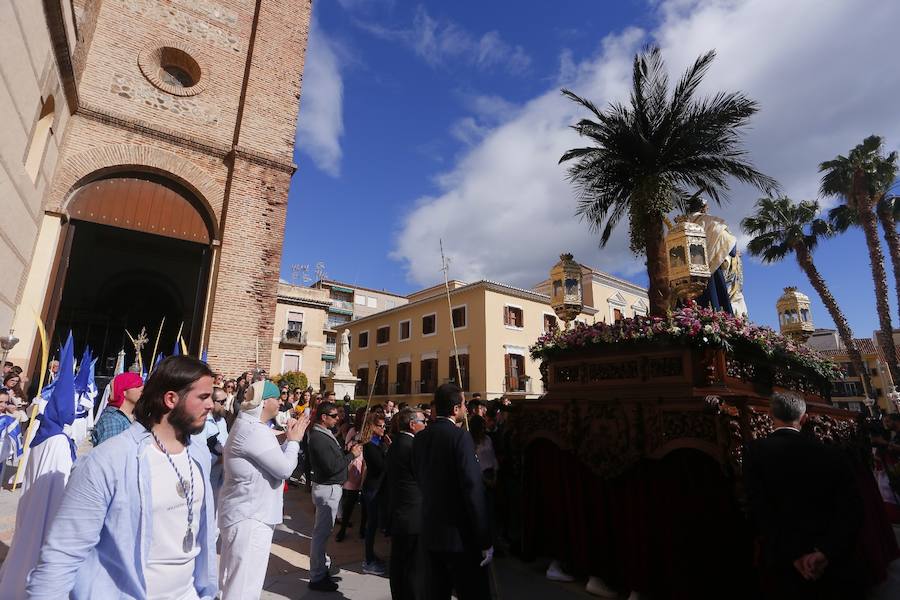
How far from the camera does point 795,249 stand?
2061 centimetres

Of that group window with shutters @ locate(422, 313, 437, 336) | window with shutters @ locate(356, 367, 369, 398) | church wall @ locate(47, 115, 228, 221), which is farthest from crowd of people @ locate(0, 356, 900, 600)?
window with shutters @ locate(356, 367, 369, 398)

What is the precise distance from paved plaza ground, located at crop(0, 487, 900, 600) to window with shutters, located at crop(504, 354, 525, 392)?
2218 cm

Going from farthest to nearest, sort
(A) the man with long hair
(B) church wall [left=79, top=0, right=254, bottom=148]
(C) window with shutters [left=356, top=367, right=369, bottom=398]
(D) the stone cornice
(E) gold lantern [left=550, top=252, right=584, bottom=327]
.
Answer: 1. (C) window with shutters [left=356, top=367, right=369, bottom=398]
2. (B) church wall [left=79, top=0, right=254, bottom=148]
3. (D) the stone cornice
4. (E) gold lantern [left=550, top=252, right=584, bottom=327]
5. (A) the man with long hair

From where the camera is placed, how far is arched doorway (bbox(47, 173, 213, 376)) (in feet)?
32.9

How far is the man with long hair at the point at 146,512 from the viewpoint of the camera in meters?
1.64

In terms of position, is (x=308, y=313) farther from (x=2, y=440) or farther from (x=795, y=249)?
(x=795, y=249)

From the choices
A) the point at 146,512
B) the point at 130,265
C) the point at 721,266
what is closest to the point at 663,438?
the point at 721,266

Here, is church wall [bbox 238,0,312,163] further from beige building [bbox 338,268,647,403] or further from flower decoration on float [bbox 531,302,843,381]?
beige building [bbox 338,268,647,403]

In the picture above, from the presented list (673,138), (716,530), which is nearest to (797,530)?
(716,530)

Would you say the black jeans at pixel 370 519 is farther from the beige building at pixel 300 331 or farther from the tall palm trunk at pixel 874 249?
the beige building at pixel 300 331

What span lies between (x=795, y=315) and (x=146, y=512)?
325 inches

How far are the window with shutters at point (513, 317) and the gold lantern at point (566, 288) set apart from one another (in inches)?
880

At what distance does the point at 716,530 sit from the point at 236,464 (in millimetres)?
3831

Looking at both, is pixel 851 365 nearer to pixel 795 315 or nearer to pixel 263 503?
pixel 795 315
